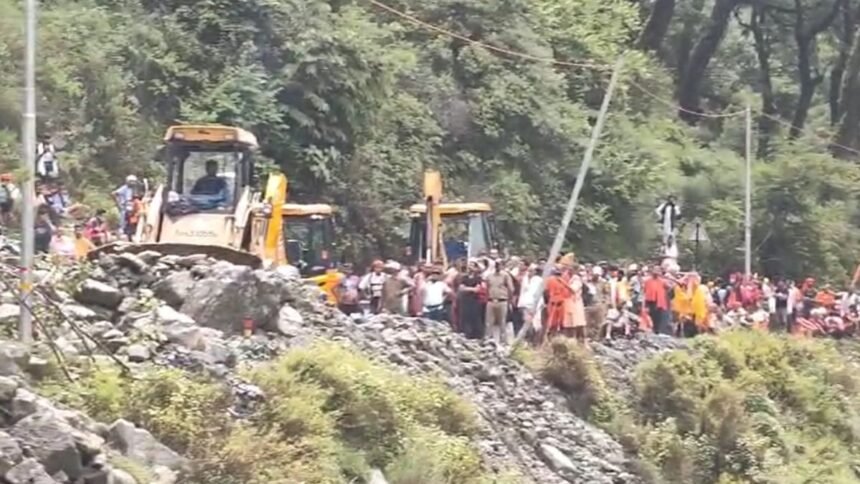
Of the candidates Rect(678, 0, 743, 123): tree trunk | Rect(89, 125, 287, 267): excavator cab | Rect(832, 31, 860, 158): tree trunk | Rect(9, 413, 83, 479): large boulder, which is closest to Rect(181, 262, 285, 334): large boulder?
Rect(89, 125, 287, 267): excavator cab

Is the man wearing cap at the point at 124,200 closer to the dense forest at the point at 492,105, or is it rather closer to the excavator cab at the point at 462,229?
the dense forest at the point at 492,105

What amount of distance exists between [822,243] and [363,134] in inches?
722

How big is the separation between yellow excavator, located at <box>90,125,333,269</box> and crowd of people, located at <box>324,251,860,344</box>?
199 cm

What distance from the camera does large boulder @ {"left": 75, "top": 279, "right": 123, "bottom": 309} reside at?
1814cm

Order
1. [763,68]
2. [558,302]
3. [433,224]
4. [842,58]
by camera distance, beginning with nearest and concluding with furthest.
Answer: [558,302], [433,224], [842,58], [763,68]

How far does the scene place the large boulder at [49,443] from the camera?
469 inches

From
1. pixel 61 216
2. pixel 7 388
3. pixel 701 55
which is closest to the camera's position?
pixel 7 388

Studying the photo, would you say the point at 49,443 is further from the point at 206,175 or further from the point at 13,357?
the point at 206,175

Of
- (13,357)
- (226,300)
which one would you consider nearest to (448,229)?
(226,300)

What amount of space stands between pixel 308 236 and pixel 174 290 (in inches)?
409

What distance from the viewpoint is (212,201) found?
78.3 ft

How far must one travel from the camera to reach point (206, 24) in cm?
3606

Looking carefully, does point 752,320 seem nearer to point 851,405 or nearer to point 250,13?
point 851,405

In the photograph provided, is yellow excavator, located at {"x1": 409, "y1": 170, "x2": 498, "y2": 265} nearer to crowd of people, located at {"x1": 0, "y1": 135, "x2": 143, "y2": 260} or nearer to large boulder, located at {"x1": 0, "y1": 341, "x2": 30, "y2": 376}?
crowd of people, located at {"x1": 0, "y1": 135, "x2": 143, "y2": 260}
